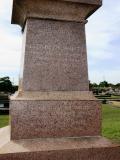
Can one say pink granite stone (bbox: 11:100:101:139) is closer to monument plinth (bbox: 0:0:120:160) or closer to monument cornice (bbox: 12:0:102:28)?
monument plinth (bbox: 0:0:120:160)

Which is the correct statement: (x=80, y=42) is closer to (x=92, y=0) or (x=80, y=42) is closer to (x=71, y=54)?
(x=71, y=54)

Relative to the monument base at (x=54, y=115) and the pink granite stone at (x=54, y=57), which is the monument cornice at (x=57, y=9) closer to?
the pink granite stone at (x=54, y=57)

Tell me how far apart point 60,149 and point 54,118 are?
463 mm

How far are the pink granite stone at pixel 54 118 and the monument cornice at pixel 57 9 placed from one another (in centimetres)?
132

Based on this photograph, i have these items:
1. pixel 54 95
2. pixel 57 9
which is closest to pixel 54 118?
pixel 54 95

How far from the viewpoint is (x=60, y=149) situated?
4137 mm

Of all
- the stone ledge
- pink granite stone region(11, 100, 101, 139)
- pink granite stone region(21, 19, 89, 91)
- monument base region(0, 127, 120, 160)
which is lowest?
monument base region(0, 127, 120, 160)

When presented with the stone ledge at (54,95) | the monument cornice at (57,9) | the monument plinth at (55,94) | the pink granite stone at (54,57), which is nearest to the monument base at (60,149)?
the monument plinth at (55,94)

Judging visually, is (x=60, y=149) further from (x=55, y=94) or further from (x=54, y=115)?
(x=55, y=94)

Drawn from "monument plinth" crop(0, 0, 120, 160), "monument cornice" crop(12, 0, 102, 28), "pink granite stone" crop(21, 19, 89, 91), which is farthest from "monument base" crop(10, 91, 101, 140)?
"monument cornice" crop(12, 0, 102, 28)

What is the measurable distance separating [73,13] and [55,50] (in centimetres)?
65

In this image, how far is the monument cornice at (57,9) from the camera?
4543mm

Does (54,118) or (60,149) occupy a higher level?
(54,118)

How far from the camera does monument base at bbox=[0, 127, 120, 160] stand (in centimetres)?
401
